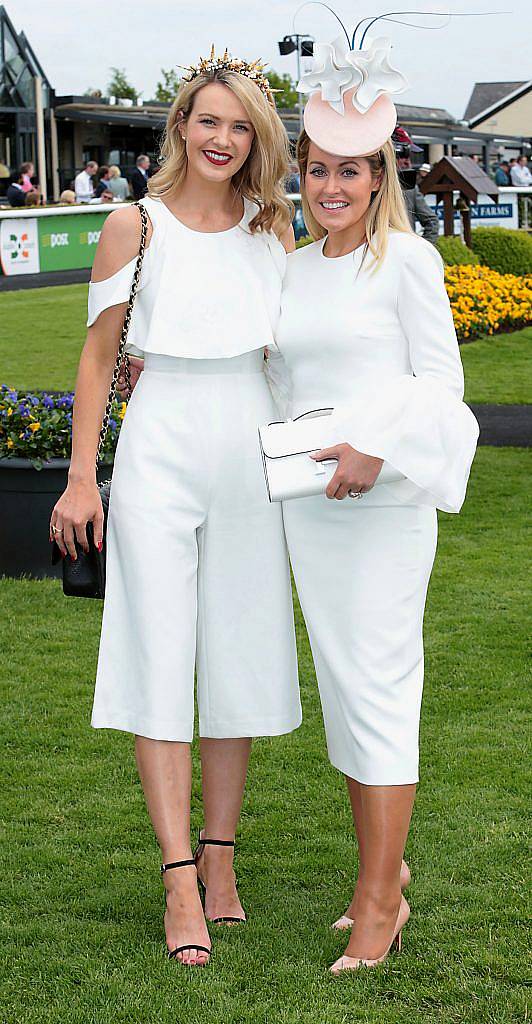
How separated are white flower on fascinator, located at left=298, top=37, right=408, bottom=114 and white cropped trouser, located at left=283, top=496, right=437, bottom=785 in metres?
0.90

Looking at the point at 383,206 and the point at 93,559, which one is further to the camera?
the point at 93,559

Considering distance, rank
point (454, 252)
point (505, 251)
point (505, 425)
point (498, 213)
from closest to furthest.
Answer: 1. point (505, 425)
2. point (454, 252)
3. point (505, 251)
4. point (498, 213)

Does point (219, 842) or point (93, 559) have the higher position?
point (93, 559)

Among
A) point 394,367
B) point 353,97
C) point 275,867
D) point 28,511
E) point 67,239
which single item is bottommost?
point 67,239

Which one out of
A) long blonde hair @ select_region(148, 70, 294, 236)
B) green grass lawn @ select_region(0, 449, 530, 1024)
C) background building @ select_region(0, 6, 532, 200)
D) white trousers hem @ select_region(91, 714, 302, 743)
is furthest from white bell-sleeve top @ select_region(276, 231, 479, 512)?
background building @ select_region(0, 6, 532, 200)

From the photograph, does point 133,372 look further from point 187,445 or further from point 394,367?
point 394,367

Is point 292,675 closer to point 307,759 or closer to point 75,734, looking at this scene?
point 307,759

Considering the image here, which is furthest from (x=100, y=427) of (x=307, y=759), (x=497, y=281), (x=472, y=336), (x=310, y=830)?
(x=497, y=281)

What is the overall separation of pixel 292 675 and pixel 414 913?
69 cm

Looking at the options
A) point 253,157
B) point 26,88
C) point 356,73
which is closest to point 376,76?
point 356,73

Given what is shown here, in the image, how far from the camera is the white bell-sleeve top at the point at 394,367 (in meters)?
2.81

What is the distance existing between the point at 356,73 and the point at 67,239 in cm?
1772

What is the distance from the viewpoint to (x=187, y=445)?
3057 millimetres

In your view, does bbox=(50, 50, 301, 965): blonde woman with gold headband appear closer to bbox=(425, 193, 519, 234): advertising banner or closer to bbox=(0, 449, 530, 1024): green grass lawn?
bbox=(0, 449, 530, 1024): green grass lawn
